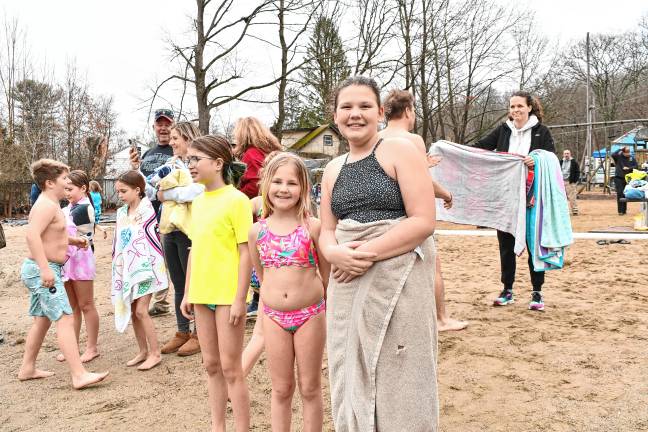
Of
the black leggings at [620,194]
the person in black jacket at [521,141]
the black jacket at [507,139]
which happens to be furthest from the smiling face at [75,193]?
the black leggings at [620,194]

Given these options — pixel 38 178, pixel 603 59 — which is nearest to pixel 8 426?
pixel 38 178

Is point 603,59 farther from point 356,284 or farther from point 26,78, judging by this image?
point 356,284

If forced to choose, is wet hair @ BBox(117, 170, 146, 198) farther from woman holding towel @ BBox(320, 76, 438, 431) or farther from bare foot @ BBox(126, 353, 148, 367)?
woman holding towel @ BBox(320, 76, 438, 431)

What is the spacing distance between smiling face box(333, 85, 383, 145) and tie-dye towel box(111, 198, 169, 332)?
2615 millimetres

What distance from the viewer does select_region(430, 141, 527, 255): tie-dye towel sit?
16.8 ft

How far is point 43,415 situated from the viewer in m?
3.32

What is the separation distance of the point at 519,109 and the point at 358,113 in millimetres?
3376

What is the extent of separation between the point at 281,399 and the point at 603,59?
1699 inches

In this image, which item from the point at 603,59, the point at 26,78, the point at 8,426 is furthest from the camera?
the point at 603,59

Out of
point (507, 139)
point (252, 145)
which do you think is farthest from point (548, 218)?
point (252, 145)

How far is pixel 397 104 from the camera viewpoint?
3668mm

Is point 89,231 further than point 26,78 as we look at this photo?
No

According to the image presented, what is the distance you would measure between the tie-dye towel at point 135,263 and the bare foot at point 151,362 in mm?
322

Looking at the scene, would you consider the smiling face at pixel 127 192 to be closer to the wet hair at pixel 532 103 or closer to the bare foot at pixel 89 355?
the bare foot at pixel 89 355
